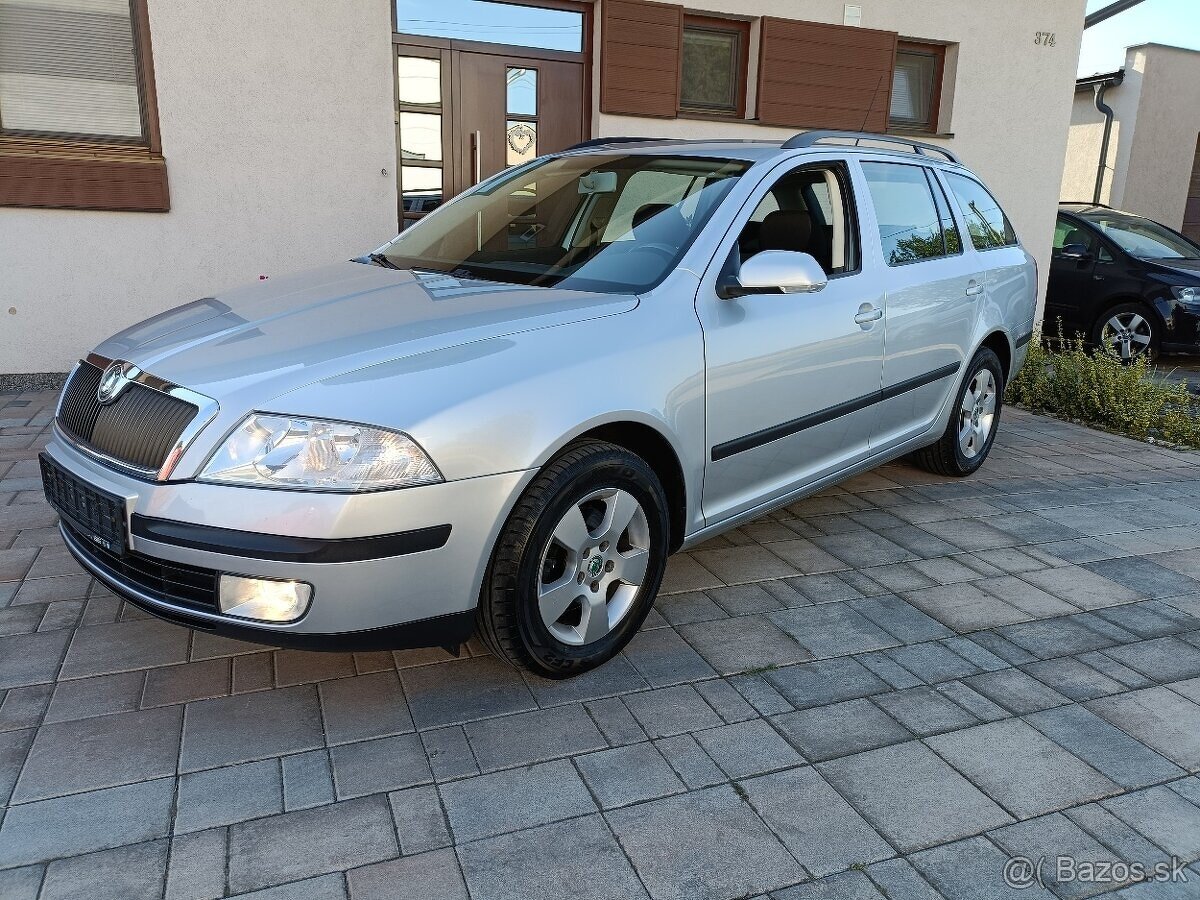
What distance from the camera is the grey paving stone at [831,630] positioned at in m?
3.12

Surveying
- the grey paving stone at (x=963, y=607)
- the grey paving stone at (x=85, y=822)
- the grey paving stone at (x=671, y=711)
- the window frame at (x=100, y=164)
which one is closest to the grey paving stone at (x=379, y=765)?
the grey paving stone at (x=85, y=822)

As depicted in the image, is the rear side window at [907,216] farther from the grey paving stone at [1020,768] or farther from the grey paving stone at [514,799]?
the grey paving stone at [514,799]

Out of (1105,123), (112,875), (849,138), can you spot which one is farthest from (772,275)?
(1105,123)

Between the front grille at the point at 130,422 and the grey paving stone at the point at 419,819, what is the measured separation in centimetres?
104

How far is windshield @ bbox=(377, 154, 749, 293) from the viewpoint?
3100mm

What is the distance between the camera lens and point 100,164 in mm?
6016

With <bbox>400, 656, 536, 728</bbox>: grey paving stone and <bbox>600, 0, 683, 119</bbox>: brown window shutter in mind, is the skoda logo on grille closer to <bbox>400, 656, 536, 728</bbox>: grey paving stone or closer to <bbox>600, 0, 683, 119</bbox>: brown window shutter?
<bbox>400, 656, 536, 728</bbox>: grey paving stone

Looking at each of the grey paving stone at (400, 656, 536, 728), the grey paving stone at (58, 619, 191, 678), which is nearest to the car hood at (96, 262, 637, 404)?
the grey paving stone at (58, 619, 191, 678)

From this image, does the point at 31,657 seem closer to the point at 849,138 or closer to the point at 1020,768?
the point at 1020,768

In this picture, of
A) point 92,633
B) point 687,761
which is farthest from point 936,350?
point 92,633

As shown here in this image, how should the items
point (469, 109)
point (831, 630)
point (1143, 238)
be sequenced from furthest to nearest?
point (1143, 238), point (469, 109), point (831, 630)

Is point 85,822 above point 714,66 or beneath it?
beneath

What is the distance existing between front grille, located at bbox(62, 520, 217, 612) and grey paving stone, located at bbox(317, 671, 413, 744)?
0.48m

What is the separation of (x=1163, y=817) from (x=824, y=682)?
0.93 metres
